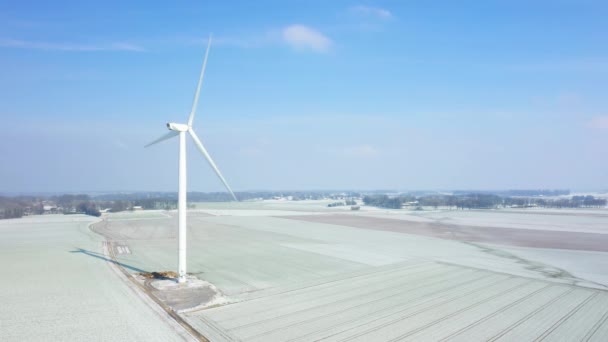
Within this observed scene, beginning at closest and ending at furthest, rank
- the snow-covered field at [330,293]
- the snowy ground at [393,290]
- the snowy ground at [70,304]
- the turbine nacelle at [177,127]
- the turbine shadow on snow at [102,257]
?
the snowy ground at [70,304]
the snow-covered field at [330,293]
the snowy ground at [393,290]
the turbine nacelle at [177,127]
the turbine shadow on snow at [102,257]

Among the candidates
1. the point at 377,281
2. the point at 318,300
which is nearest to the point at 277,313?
the point at 318,300

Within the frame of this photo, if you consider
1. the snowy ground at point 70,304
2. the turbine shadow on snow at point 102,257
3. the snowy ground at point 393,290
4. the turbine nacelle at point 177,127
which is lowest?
the snowy ground at point 393,290

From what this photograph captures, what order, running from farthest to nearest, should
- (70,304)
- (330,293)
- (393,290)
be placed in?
(393,290), (330,293), (70,304)

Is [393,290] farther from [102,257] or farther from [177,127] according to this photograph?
[102,257]

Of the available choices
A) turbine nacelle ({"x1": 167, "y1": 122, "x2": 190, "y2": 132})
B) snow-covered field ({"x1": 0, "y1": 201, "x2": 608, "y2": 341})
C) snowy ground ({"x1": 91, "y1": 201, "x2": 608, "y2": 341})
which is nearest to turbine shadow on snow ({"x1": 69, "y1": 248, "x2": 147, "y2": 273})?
snow-covered field ({"x1": 0, "y1": 201, "x2": 608, "y2": 341})

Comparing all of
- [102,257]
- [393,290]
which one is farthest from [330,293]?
[102,257]

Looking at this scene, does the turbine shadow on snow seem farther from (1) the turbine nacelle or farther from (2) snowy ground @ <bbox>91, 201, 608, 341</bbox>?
(1) the turbine nacelle

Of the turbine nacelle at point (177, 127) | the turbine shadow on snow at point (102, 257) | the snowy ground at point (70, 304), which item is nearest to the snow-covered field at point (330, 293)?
the snowy ground at point (70, 304)

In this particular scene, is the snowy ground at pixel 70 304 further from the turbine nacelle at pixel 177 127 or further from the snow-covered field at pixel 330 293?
the turbine nacelle at pixel 177 127

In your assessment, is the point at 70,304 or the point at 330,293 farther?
the point at 330,293
